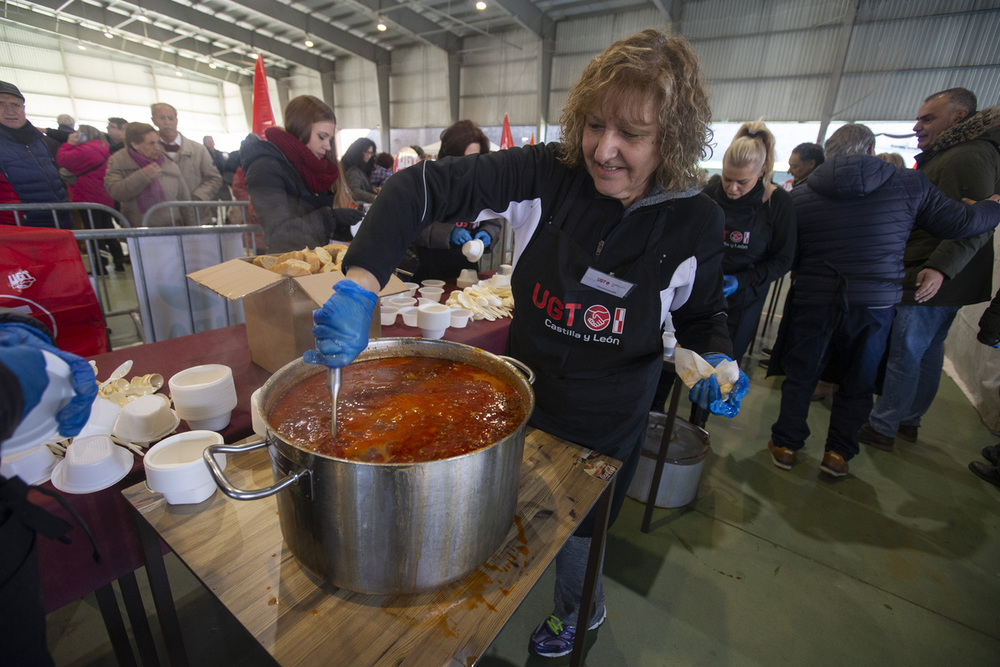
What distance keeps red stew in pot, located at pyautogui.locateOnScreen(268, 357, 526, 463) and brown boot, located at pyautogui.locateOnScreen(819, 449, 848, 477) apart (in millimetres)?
2951

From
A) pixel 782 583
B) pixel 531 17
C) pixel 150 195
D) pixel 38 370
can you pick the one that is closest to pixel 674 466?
pixel 782 583

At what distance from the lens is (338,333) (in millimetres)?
879

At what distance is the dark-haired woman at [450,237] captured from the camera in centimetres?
308

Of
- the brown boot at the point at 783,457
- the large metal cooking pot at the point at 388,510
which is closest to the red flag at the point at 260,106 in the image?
the large metal cooking pot at the point at 388,510

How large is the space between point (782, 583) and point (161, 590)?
99.2 inches

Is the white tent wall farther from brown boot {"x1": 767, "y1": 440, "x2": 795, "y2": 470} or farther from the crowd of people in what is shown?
brown boot {"x1": 767, "y1": 440, "x2": 795, "y2": 470}

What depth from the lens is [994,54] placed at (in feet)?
25.9

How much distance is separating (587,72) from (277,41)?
62.8 feet

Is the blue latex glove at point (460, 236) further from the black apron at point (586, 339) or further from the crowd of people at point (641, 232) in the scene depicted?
the black apron at point (586, 339)

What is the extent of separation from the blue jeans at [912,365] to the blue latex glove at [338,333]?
11.5 ft

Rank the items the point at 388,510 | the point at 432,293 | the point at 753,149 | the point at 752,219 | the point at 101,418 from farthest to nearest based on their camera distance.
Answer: the point at 752,219, the point at 432,293, the point at 753,149, the point at 101,418, the point at 388,510

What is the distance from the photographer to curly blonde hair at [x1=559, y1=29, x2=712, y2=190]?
1.10m

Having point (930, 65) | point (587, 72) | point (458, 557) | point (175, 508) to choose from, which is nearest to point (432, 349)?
point (458, 557)

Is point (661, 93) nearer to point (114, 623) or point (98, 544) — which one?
point (98, 544)
